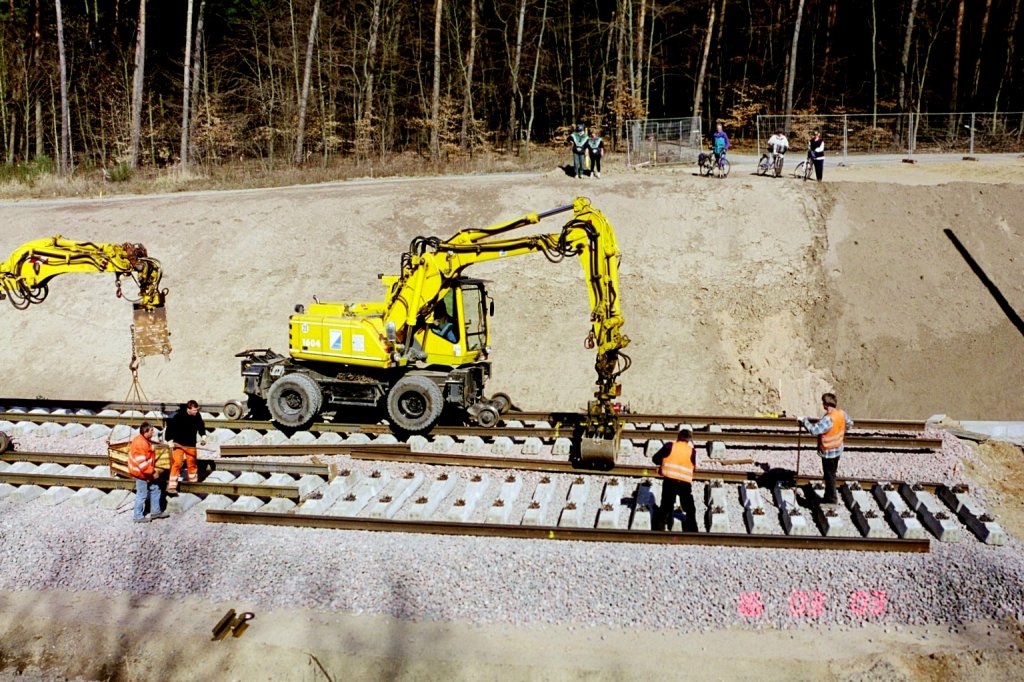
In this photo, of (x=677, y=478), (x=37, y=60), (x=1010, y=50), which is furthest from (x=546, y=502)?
(x=37, y=60)

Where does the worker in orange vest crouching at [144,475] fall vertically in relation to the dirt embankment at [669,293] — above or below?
below

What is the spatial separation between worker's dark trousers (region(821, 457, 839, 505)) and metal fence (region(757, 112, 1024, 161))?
21.7 meters

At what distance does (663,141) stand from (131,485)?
76.0 feet

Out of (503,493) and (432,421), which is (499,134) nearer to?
(432,421)

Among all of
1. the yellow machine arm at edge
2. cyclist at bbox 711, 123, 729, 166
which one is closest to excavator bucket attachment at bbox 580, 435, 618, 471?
the yellow machine arm at edge

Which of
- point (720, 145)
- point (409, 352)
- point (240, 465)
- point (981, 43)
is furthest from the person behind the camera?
point (981, 43)

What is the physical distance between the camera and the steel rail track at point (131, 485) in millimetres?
12375

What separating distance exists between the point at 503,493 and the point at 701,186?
47.1 ft

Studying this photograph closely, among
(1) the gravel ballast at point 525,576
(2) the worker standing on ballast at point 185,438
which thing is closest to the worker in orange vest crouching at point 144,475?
(1) the gravel ballast at point 525,576

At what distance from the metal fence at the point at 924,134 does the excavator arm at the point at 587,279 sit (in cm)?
1917

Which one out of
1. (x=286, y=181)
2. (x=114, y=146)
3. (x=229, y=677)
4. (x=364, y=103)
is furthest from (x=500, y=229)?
(x=114, y=146)

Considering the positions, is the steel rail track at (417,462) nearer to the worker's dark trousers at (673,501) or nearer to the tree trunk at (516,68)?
the worker's dark trousers at (673,501)

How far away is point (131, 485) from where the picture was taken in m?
12.9

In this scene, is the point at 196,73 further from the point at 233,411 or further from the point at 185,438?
the point at 185,438
